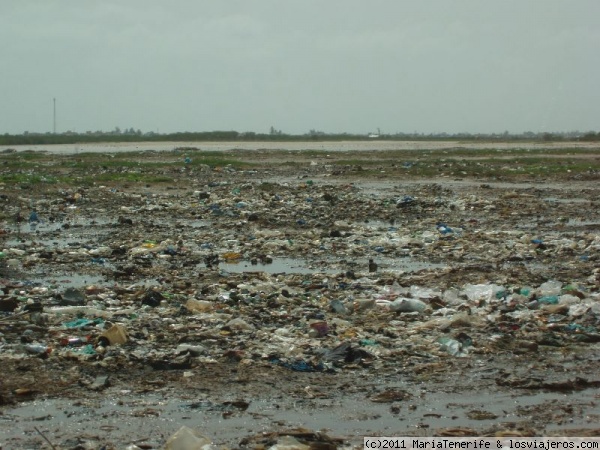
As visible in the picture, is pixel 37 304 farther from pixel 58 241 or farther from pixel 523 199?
pixel 523 199

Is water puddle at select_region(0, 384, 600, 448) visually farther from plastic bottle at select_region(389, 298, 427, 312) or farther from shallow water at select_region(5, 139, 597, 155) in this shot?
shallow water at select_region(5, 139, 597, 155)

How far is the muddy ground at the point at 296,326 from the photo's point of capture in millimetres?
4578

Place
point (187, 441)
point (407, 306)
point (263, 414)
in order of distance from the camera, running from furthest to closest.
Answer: point (407, 306) < point (263, 414) < point (187, 441)

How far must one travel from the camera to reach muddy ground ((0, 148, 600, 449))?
15.0 feet

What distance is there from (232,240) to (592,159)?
898 inches

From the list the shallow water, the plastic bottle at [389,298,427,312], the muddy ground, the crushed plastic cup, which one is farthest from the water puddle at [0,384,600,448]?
the shallow water

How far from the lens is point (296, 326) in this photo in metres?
6.60

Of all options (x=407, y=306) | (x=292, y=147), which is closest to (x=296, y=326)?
(x=407, y=306)

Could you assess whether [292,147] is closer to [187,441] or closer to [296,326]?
[296,326]

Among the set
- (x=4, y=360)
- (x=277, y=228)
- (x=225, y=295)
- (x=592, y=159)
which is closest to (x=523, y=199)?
(x=277, y=228)

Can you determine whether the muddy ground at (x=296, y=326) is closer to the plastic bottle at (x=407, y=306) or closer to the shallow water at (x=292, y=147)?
the plastic bottle at (x=407, y=306)

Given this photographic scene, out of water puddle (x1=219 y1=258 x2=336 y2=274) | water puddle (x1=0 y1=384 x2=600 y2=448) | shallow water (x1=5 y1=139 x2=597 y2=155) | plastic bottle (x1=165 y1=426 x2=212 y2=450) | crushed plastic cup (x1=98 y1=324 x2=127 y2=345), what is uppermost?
shallow water (x1=5 y1=139 x2=597 y2=155)

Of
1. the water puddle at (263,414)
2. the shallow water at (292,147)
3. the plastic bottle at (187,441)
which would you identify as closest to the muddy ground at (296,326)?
the water puddle at (263,414)

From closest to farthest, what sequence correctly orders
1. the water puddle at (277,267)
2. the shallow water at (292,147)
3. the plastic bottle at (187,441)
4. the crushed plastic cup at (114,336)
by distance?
the plastic bottle at (187,441)
the crushed plastic cup at (114,336)
the water puddle at (277,267)
the shallow water at (292,147)
